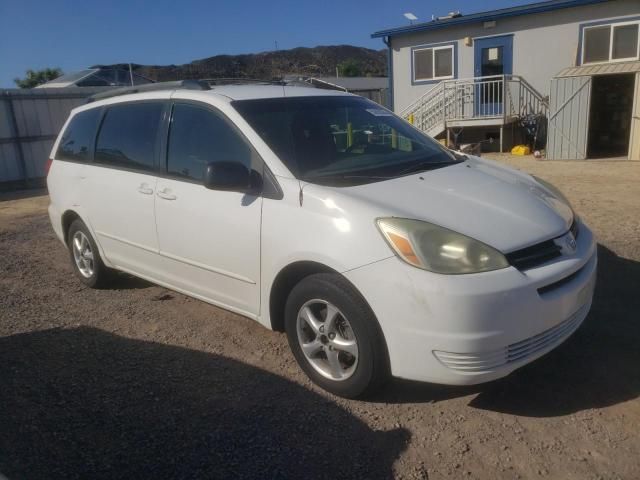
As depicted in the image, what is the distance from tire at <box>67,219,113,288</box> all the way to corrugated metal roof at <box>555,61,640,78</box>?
467 inches

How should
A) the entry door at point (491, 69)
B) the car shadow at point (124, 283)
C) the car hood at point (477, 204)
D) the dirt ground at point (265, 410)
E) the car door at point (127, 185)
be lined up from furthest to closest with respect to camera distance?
the entry door at point (491, 69) → the car shadow at point (124, 283) → the car door at point (127, 185) → the car hood at point (477, 204) → the dirt ground at point (265, 410)

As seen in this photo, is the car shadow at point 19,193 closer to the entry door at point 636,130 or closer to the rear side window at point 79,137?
the rear side window at point 79,137

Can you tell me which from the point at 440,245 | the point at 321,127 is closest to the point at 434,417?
the point at 440,245

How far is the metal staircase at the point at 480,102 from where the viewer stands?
51.2ft

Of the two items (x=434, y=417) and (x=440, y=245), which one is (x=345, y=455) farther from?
(x=440, y=245)

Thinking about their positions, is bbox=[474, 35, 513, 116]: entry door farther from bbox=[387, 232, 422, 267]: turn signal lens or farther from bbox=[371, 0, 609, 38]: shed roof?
bbox=[387, 232, 422, 267]: turn signal lens

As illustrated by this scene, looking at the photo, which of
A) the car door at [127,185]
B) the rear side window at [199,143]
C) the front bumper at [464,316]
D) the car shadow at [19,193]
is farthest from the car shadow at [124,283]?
the car shadow at [19,193]

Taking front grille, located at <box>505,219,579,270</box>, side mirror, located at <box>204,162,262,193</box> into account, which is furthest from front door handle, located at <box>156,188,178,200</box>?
front grille, located at <box>505,219,579,270</box>

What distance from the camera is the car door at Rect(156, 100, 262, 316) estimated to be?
353 cm

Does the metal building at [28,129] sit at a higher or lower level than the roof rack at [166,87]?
lower

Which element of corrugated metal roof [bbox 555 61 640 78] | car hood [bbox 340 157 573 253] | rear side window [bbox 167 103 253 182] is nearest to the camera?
car hood [bbox 340 157 573 253]

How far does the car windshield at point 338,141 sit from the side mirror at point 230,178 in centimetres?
24

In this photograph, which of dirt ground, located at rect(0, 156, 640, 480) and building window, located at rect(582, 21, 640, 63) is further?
building window, located at rect(582, 21, 640, 63)

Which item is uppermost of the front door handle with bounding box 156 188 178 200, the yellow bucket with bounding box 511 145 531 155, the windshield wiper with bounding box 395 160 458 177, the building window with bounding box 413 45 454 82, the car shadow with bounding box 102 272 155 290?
the building window with bounding box 413 45 454 82
